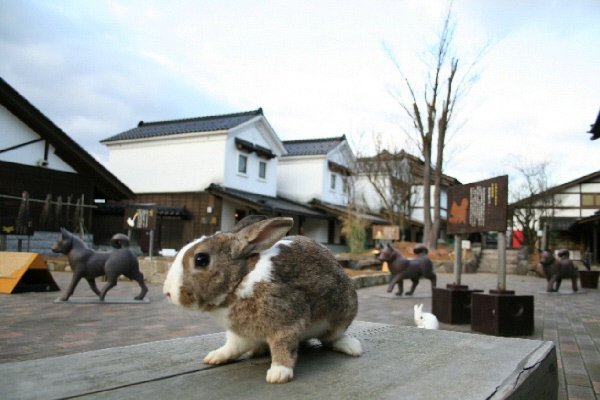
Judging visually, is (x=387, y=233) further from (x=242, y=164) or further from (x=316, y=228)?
(x=316, y=228)

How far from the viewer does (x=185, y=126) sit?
2273cm

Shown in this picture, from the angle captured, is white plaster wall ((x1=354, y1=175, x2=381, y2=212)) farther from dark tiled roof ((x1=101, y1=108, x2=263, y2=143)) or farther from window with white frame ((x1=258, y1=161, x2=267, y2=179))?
dark tiled roof ((x1=101, y1=108, x2=263, y2=143))

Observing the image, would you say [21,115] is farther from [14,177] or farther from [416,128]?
[416,128]

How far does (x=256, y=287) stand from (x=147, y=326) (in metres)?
4.16

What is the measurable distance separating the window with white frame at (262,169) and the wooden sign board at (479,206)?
16.7m

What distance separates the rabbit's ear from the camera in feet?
5.60

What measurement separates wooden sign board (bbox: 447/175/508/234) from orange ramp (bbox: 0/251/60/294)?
708 cm

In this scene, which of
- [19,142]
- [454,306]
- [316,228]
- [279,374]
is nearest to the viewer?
[279,374]

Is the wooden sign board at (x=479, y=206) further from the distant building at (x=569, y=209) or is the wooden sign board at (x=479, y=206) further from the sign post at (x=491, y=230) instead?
the distant building at (x=569, y=209)

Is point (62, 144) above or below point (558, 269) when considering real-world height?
above

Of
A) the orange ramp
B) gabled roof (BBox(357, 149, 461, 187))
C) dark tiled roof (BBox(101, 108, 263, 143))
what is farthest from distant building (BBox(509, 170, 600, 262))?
the orange ramp

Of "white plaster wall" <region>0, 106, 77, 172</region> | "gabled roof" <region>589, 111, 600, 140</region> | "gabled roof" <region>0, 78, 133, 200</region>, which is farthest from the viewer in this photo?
"white plaster wall" <region>0, 106, 77, 172</region>

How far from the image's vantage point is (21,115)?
551 inches

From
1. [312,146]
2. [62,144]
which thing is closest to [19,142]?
[62,144]
